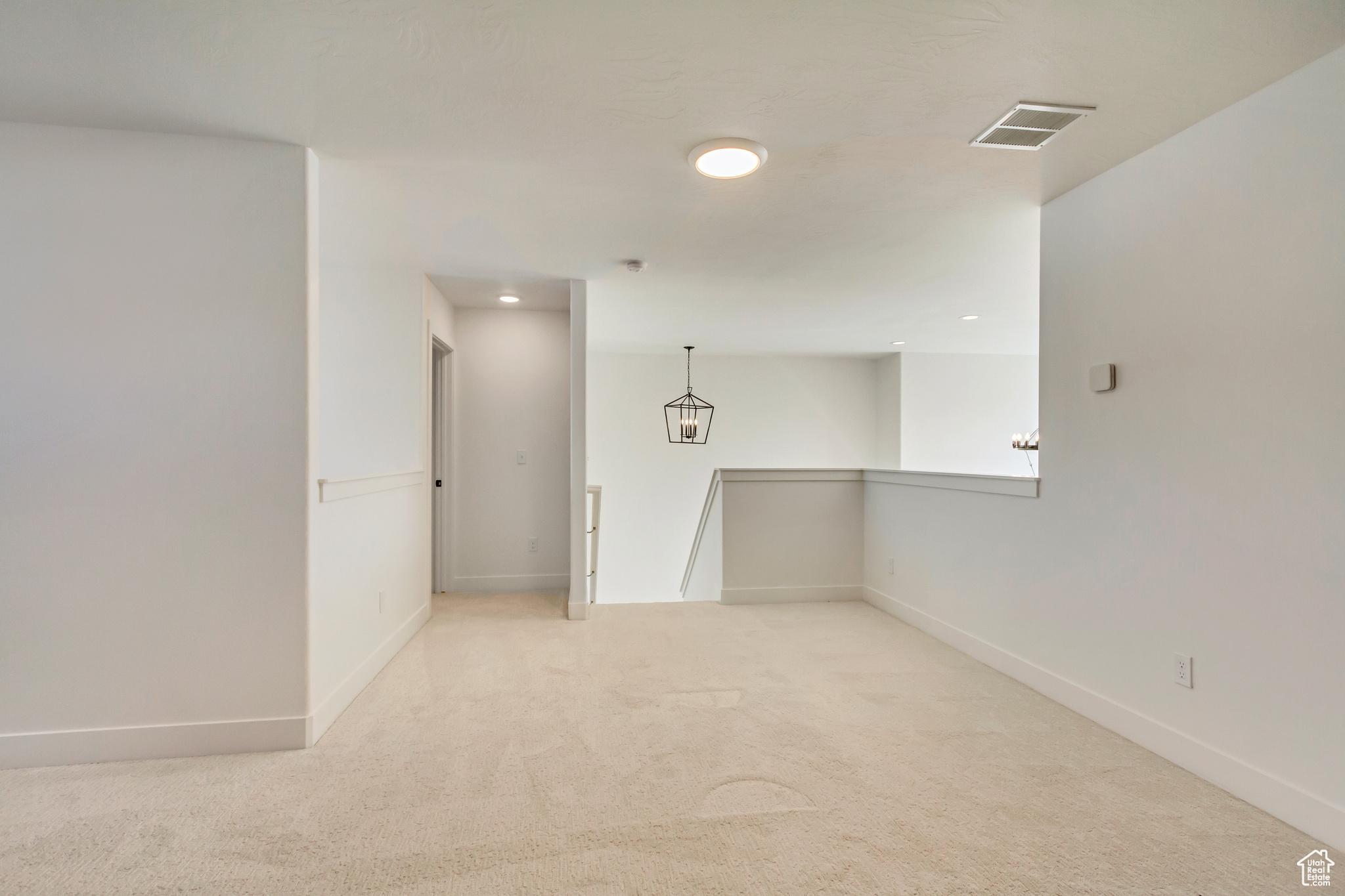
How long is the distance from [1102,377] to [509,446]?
3899 mm

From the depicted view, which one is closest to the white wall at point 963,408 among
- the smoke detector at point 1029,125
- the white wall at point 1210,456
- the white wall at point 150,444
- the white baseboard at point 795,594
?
the white baseboard at point 795,594

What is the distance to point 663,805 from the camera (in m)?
1.94

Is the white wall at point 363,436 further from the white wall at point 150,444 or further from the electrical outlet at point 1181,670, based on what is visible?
the electrical outlet at point 1181,670

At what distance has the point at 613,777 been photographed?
83.0 inches

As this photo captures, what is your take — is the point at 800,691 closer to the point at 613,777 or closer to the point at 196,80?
the point at 613,777

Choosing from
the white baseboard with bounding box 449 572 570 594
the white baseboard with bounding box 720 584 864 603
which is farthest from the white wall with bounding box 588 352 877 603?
the white baseboard with bounding box 720 584 864 603

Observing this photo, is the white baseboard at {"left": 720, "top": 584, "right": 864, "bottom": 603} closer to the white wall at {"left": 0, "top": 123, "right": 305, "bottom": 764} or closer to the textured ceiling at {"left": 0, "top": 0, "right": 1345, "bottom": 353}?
the textured ceiling at {"left": 0, "top": 0, "right": 1345, "bottom": 353}

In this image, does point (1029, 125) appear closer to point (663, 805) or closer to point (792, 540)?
point (663, 805)

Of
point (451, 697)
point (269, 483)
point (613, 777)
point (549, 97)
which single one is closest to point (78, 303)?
point (269, 483)

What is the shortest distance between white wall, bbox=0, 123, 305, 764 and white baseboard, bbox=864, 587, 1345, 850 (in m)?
3.03

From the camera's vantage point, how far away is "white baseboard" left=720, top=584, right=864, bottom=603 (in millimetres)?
4672

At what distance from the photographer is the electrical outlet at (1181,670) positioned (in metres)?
2.21

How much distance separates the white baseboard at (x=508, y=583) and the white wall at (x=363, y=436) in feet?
2.40

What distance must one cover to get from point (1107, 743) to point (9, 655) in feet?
12.6
